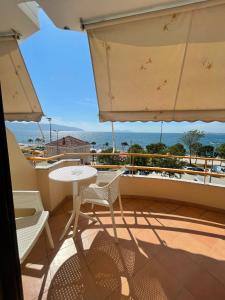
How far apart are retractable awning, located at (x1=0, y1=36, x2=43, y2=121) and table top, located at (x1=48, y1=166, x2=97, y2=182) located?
1.25 m

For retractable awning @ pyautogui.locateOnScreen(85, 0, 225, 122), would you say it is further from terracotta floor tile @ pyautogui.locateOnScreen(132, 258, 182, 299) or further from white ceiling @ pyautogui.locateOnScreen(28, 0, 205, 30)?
terracotta floor tile @ pyautogui.locateOnScreen(132, 258, 182, 299)

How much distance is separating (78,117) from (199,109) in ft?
245

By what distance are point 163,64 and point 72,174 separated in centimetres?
195

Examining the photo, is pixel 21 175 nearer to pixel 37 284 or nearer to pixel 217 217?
pixel 37 284

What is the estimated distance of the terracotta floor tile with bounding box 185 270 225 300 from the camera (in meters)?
1.60

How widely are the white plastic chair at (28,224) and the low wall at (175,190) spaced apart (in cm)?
187

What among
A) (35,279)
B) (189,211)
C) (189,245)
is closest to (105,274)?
(35,279)

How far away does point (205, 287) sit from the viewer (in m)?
1.69

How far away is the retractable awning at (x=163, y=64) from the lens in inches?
81.1

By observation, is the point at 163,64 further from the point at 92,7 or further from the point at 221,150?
the point at 221,150

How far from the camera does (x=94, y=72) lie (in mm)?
2721

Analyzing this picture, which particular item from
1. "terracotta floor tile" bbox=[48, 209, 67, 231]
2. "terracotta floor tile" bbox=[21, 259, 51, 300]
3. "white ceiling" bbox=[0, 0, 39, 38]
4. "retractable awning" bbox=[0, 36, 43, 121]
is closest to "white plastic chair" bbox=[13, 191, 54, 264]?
"terracotta floor tile" bbox=[21, 259, 51, 300]

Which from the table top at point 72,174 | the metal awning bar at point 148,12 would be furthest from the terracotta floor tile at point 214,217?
the metal awning bar at point 148,12

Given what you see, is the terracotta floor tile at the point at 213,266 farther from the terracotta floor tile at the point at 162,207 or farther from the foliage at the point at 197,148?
the foliage at the point at 197,148
